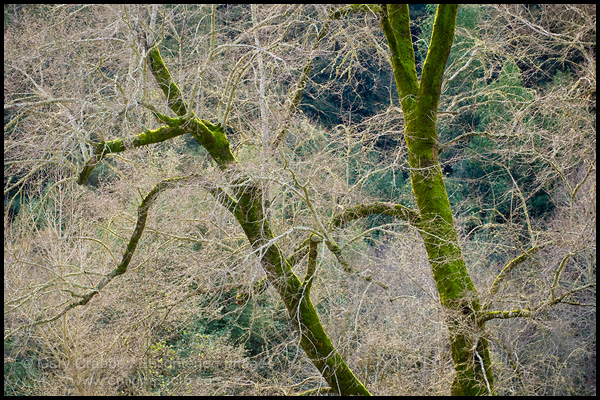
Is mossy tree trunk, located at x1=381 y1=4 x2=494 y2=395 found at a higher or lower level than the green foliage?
higher

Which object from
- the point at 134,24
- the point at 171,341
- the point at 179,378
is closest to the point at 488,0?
A: the point at 134,24

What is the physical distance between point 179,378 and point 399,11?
7.83 metres

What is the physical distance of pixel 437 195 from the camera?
5809 mm

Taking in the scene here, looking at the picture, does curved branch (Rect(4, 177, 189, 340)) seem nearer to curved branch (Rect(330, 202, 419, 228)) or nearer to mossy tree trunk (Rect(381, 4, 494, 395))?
curved branch (Rect(330, 202, 419, 228))

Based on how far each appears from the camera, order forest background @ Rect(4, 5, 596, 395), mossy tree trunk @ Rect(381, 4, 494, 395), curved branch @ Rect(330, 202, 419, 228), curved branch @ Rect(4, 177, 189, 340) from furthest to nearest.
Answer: curved branch @ Rect(330, 202, 419, 228)
curved branch @ Rect(4, 177, 189, 340)
mossy tree trunk @ Rect(381, 4, 494, 395)
forest background @ Rect(4, 5, 596, 395)

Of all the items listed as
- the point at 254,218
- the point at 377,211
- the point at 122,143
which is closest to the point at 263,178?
the point at 254,218

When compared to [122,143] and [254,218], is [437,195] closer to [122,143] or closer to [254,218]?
[254,218]

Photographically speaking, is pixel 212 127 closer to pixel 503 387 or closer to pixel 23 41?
pixel 23 41

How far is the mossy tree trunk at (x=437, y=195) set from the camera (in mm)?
5238

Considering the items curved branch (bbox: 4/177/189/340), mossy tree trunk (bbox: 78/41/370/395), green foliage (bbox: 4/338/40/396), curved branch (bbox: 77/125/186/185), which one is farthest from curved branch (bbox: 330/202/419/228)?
green foliage (bbox: 4/338/40/396)

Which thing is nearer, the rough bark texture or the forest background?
the forest background

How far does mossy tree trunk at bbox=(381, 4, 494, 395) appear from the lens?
5238 mm

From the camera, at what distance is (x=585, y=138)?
5234 mm

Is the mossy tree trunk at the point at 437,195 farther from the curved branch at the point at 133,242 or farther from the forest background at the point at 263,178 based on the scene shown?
the curved branch at the point at 133,242
